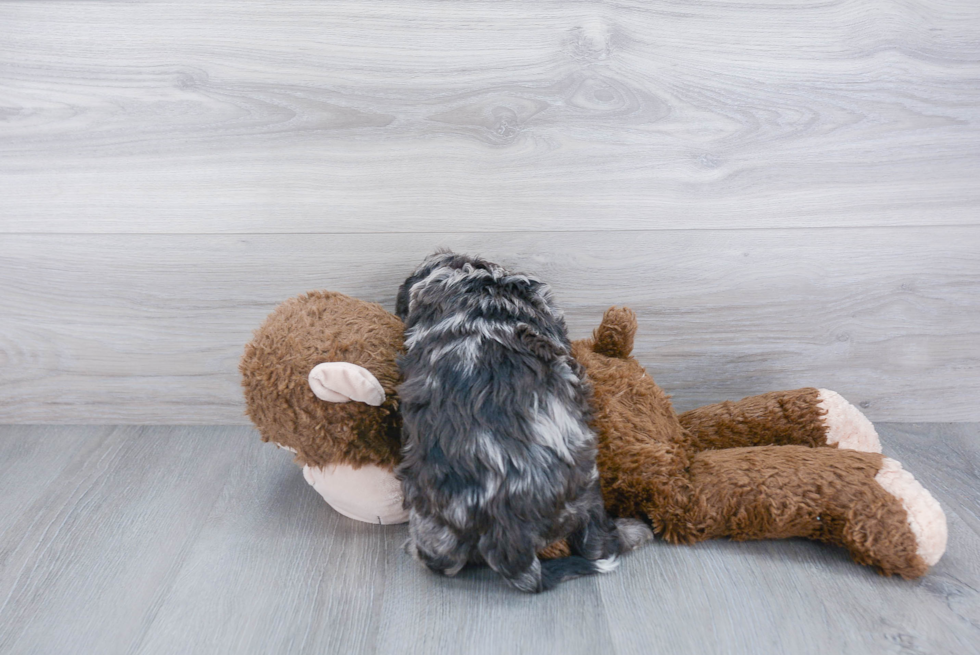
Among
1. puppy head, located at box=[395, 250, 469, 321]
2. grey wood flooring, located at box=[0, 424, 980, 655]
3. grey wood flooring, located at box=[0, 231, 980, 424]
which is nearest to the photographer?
grey wood flooring, located at box=[0, 424, 980, 655]

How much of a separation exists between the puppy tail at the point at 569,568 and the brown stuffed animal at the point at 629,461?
2 cm

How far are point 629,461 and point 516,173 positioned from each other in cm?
48

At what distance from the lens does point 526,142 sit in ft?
3.54

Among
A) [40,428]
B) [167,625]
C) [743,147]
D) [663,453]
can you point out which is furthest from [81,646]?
[743,147]

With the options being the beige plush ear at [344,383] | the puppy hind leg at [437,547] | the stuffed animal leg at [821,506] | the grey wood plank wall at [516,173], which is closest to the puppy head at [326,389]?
the beige plush ear at [344,383]

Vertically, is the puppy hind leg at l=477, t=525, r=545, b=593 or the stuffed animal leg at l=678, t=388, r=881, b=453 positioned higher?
the stuffed animal leg at l=678, t=388, r=881, b=453

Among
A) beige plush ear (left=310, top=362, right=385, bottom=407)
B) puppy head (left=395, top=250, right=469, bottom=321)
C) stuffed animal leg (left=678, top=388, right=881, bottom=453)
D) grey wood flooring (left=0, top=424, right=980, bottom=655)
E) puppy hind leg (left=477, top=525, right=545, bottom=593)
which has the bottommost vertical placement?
grey wood flooring (left=0, top=424, right=980, bottom=655)

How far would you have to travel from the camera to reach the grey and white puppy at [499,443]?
0.79 meters

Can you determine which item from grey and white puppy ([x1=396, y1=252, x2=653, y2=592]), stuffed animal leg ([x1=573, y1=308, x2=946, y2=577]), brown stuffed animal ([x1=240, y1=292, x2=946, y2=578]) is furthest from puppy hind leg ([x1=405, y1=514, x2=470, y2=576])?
stuffed animal leg ([x1=573, y1=308, x2=946, y2=577])

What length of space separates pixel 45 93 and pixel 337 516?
801 millimetres

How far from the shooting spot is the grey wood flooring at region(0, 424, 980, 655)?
0.77 meters

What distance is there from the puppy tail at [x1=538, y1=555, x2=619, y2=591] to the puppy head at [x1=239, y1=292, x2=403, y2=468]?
24cm

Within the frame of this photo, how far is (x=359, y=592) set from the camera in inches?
33.3

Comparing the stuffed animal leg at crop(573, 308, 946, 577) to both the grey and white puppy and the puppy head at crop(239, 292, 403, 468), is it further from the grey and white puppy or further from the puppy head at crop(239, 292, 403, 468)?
the puppy head at crop(239, 292, 403, 468)
